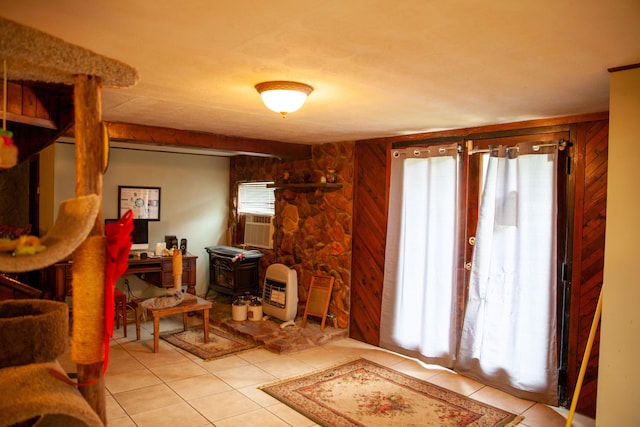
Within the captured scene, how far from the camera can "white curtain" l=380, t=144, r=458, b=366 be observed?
4.24 meters

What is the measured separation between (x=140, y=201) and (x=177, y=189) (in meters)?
0.58

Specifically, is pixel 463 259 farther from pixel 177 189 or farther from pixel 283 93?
pixel 177 189

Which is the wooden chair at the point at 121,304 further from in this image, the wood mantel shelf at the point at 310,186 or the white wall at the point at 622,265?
the white wall at the point at 622,265

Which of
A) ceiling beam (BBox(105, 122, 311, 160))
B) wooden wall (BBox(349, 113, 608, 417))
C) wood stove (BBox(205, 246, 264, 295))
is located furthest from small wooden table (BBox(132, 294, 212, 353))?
wooden wall (BBox(349, 113, 608, 417))

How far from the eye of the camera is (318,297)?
5.38 m

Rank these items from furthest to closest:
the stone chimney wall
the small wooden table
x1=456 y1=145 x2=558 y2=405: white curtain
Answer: the stone chimney wall, the small wooden table, x1=456 y1=145 x2=558 y2=405: white curtain

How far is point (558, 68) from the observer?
2.25 m

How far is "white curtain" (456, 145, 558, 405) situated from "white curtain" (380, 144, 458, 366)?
308 millimetres

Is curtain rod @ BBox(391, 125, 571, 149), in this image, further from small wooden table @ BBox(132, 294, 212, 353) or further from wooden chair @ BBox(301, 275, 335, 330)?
small wooden table @ BBox(132, 294, 212, 353)

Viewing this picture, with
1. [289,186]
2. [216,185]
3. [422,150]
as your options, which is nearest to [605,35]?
[422,150]

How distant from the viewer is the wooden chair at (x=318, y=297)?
17.3 feet

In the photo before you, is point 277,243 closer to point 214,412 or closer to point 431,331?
point 431,331

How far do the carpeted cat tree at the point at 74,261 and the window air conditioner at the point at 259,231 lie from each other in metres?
4.99

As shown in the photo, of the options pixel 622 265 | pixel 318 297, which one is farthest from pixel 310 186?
pixel 622 265
